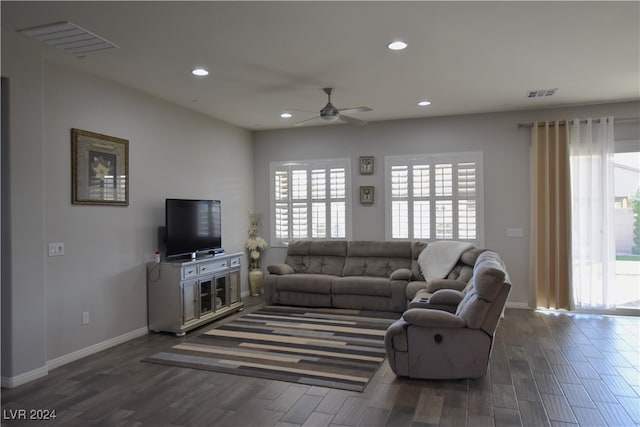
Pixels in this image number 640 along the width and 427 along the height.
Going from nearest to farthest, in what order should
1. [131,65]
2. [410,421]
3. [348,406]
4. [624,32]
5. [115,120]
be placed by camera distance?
1. [410,421]
2. [348,406]
3. [624,32]
4. [131,65]
5. [115,120]

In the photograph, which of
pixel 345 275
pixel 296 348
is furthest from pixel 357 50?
pixel 345 275

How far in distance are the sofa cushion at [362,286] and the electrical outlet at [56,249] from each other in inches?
135

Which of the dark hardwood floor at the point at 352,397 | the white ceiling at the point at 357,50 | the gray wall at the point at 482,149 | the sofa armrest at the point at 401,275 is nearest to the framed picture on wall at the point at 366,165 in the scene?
the gray wall at the point at 482,149

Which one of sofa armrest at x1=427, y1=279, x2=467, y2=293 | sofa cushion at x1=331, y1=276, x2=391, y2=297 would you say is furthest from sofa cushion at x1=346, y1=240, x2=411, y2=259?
sofa armrest at x1=427, y1=279, x2=467, y2=293

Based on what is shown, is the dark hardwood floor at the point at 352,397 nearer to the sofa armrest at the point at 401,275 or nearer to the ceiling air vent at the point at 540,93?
the sofa armrest at the point at 401,275

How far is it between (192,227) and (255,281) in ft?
6.64

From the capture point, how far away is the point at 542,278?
6.00m

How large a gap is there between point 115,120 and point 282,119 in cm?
261

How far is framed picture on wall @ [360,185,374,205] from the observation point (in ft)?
22.8

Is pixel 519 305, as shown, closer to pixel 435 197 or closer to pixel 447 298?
pixel 435 197

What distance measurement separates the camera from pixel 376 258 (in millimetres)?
6570

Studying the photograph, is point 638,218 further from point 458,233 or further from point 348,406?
point 348,406

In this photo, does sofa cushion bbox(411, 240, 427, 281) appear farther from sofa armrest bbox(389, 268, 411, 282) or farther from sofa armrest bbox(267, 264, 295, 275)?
sofa armrest bbox(267, 264, 295, 275)

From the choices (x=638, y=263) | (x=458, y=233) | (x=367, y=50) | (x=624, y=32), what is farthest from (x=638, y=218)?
(x=367, y=50)
